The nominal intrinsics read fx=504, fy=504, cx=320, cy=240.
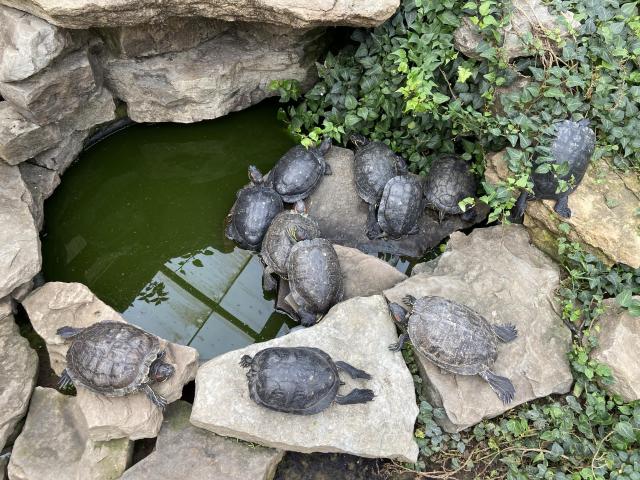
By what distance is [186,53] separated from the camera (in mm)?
5086

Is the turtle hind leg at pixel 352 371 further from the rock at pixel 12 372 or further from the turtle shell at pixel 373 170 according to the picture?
the rock at pixel 12 372

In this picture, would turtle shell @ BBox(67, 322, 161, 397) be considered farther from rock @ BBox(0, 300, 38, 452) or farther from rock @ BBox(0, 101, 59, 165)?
rock @ BBox(0, 101, 59, 165)

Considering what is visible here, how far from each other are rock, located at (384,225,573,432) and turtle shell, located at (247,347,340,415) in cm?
82

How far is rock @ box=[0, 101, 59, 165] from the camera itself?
4.29 metres

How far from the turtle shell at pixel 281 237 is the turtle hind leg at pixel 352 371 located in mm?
1142

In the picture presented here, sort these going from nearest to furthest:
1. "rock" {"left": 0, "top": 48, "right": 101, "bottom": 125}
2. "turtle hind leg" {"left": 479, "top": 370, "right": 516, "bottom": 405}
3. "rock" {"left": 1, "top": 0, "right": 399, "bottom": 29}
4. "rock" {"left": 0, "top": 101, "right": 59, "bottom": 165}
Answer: "turtle hind leg" {"left": 479, "top": 370, "right": 516, "bottom": 405} → "rock" {"left": 1, "top": 0, "right": 399, "bottom": 29} → "rock" {"left": 0, "top": 48, "right": 101, "bottom": 125} → "rock" {"left": 0, "top": 101, "right": 59, "bottom": 165}

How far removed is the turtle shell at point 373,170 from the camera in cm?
496

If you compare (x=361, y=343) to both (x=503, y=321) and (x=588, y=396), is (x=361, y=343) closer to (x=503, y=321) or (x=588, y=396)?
(x=503, y=321)

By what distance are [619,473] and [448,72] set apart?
335 cm

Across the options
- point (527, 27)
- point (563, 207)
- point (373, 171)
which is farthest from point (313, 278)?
point (527, 27)

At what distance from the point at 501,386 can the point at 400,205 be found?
72.8 inches

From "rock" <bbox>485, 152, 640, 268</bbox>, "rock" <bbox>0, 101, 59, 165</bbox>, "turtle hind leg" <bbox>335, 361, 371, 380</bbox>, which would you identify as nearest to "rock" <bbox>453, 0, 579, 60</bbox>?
"rock" <bbox>485, 152, 640, 268</bbox>

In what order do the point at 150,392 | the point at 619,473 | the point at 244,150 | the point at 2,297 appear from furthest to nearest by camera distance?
1. the point at 244,150
2. the point at 2,297
3. the point at 150,392
4. the point at 619,473

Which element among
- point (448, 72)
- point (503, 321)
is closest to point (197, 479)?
point (503, 321)
